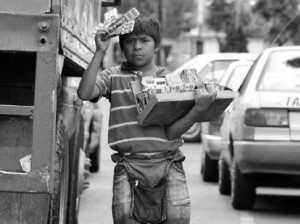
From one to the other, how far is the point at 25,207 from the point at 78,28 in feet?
4.81

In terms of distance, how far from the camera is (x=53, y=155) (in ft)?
14.0

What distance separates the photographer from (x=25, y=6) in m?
4.34

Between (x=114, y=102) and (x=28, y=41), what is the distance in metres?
0.89

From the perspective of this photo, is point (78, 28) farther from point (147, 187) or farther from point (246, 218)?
point (246, 218)

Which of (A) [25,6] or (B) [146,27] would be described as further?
(B) [146,27]

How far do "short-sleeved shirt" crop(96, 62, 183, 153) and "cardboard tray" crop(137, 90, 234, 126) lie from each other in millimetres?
68

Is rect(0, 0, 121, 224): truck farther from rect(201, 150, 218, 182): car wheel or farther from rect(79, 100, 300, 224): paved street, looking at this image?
rect(201, 150, 218, 182): car wheel

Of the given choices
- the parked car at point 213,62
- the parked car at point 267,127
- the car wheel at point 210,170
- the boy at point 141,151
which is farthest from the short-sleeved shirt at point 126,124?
the parked car at point 213,62

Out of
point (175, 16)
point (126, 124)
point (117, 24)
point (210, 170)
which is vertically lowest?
point (210, 170)

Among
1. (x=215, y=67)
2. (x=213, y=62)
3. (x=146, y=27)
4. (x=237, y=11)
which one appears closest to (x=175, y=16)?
(x=237, y=11)

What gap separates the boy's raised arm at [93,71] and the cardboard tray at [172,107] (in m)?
0.29

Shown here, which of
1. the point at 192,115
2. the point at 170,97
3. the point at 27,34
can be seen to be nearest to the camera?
the point at 27,34

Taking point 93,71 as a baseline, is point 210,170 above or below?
below

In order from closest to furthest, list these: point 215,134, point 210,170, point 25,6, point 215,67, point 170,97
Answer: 1. point 25,6
2. point 170,97
3. point 215,134
4. point 210,170
5. point 215,67
